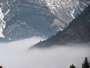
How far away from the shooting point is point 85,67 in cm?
5406
